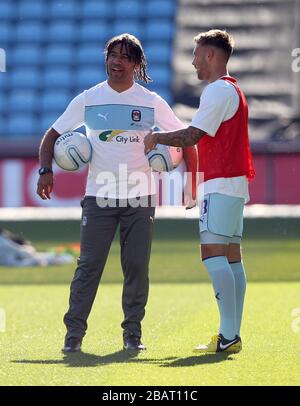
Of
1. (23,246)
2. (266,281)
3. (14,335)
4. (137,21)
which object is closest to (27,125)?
(137,21)

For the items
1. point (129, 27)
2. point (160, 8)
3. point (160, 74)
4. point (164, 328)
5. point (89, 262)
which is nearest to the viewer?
point (89, 262)

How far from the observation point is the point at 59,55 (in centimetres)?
2297

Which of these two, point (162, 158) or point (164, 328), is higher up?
point (162, 158)

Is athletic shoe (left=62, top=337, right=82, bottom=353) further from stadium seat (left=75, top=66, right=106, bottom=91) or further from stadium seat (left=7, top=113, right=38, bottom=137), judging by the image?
stadium seat (left=75, top=66, right=106, bottom=91)

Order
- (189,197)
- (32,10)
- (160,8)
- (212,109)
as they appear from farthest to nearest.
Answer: (32,10)
(160,8)
(189,197)
(212,109)

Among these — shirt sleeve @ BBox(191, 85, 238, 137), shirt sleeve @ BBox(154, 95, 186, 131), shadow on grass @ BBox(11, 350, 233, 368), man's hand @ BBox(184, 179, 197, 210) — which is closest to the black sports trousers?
man's hand @ BBox(184, 179, 197, 210)

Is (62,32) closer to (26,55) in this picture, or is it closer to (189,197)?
(26,55)

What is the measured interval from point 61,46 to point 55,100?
1.76 metres

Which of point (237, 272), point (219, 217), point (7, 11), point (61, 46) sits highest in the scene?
point (7, 11)

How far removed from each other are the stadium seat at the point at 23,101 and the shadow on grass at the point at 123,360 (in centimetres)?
1555

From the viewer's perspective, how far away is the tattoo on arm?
21.4 ft

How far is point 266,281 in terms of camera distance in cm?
1237

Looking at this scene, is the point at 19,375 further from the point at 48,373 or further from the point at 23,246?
the point at 23,246

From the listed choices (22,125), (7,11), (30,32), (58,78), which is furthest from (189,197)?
(7,11)
